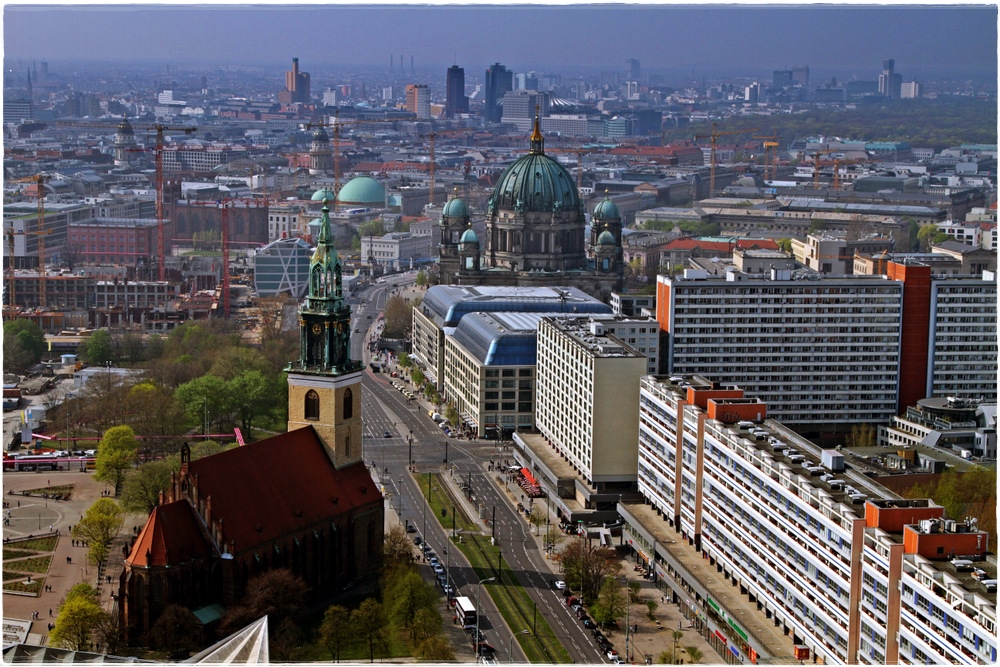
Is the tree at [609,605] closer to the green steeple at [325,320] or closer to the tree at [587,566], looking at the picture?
the tree at [587,566]

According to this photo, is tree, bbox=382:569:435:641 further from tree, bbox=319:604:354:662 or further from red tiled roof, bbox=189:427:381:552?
red tiled roof, bbox=189:427:381:552

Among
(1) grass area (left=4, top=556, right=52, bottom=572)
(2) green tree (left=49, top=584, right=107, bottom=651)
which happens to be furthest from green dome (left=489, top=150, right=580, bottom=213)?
(2) green tree (left=49, top=584, right=107, bottom=651)

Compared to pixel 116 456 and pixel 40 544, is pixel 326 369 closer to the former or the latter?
pixel 40 544

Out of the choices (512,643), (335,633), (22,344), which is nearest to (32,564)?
(335,633)

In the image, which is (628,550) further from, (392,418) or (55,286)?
(55,286)

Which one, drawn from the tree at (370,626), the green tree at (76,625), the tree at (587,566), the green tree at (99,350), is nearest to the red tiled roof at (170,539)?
the green tree at (76,625)
